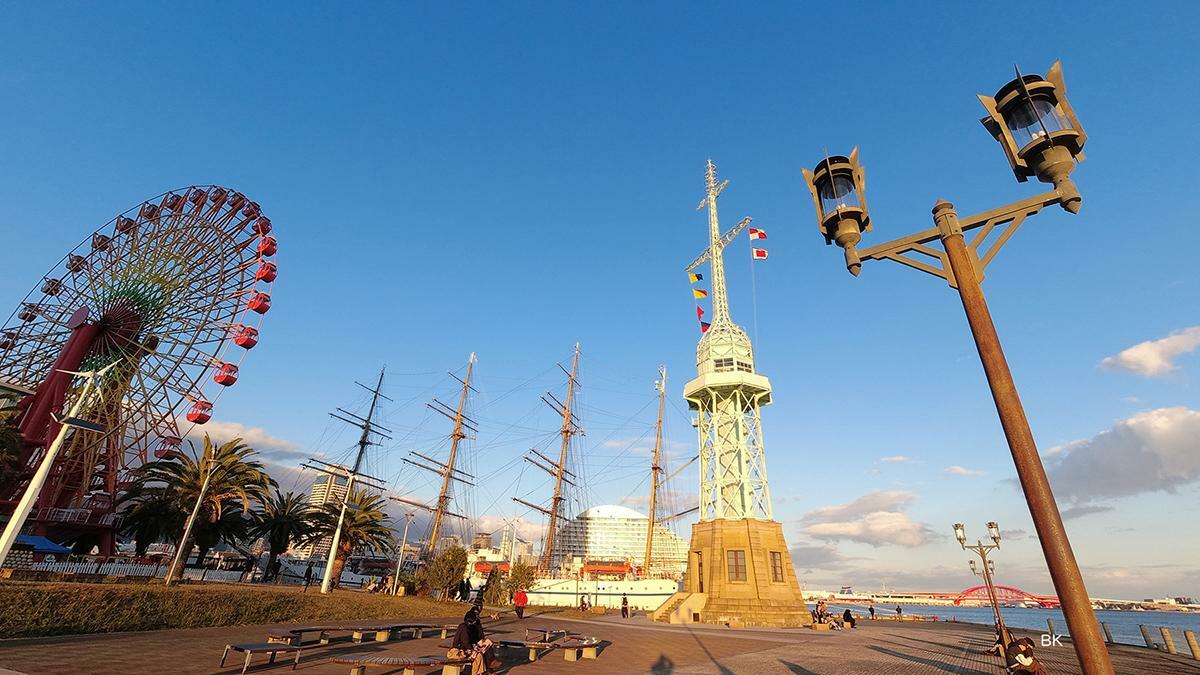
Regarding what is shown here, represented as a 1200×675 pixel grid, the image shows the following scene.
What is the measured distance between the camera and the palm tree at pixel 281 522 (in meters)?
38.3

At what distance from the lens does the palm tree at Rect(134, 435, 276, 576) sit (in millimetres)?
30406

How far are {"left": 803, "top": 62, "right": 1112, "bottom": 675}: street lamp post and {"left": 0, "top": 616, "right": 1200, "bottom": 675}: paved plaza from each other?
10.5 m

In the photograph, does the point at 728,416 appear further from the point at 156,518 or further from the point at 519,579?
the point at 156,518

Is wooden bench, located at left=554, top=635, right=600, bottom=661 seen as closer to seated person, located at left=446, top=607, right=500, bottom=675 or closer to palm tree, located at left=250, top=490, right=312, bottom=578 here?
seated person, located at left=446, top=607, right=500, bottom=675

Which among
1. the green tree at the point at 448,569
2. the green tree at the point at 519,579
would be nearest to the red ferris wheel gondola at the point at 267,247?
the green tree at the point at 448,569

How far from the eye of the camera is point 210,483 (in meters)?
30.2

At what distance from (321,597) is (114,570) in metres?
10.6

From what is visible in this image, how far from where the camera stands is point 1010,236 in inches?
199

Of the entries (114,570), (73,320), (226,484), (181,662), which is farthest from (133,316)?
(181,662)

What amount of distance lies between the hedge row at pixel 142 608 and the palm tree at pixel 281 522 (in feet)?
62.3

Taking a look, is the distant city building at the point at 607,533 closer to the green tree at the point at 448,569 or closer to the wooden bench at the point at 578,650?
the green tree at the point at 448,569

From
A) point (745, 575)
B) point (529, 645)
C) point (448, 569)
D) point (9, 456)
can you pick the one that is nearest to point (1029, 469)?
point (529, 645)

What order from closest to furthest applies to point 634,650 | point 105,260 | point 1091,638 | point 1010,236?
point 1091,638 → point 1010,236 → point 634,650 → point 105,260

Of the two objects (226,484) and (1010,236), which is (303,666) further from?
(226,484)
